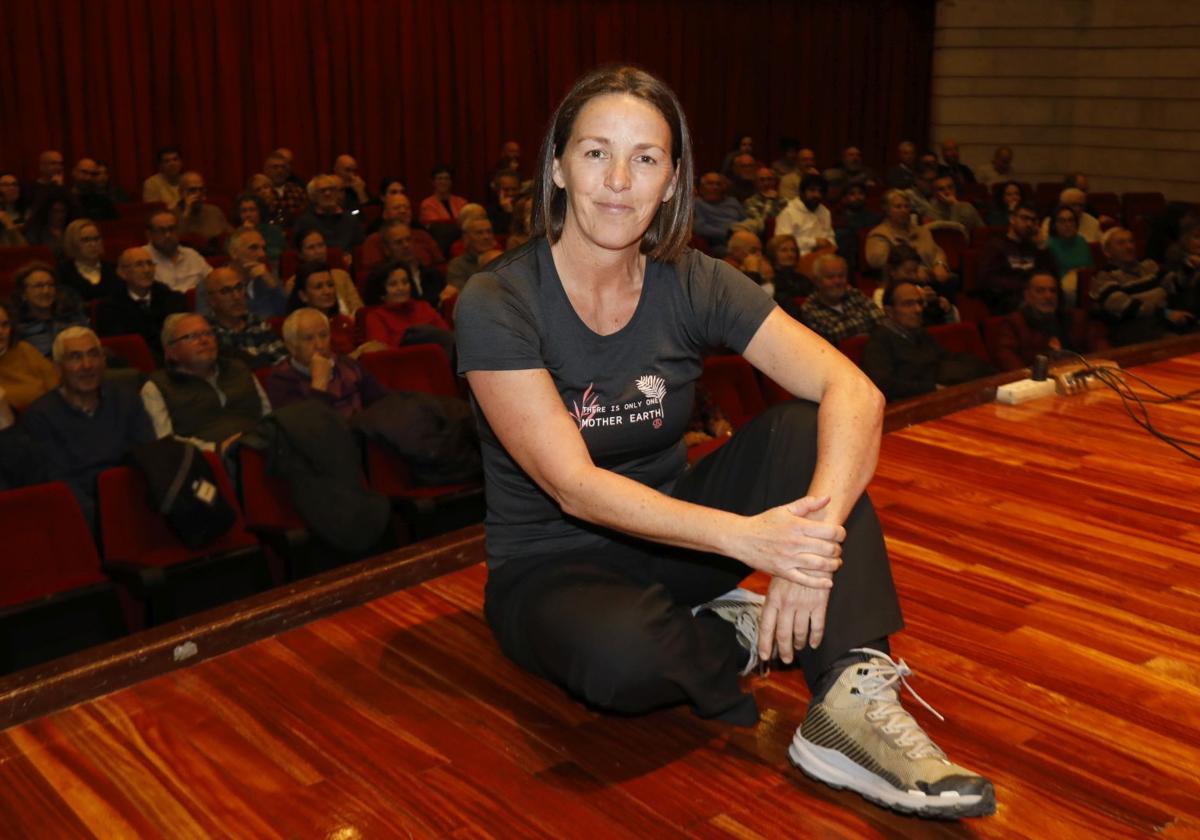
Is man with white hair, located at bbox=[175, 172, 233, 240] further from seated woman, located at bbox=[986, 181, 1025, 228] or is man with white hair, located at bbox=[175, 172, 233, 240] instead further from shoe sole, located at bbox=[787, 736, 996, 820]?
shoe sole, located at bbox=[787, 736, 996, 820]

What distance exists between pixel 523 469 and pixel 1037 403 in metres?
1.22

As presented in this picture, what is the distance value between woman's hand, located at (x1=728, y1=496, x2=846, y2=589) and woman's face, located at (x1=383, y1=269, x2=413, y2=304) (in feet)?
7.34

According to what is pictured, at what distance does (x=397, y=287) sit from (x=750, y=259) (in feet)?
2.94

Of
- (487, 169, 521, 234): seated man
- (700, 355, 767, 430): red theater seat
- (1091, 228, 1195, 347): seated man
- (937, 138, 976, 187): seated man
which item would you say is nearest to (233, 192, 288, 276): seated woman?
(487, 169, 521, 234): seated man

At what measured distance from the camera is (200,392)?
85.4 inches

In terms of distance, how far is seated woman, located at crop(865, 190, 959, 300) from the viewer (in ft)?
12.7

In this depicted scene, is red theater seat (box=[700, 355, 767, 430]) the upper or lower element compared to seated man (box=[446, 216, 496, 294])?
lower

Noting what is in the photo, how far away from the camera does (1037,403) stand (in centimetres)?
192

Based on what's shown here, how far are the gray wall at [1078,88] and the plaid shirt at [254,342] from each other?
17.2 ft

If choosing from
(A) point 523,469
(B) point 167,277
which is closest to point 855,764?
(A) point 523,469

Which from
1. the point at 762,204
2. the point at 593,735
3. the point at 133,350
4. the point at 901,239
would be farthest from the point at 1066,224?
the point at 593,735

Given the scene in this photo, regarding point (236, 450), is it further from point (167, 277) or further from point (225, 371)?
point (167, 277)

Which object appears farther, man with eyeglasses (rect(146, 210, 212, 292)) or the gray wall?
the gray wall

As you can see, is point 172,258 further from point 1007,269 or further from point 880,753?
point 880,753
